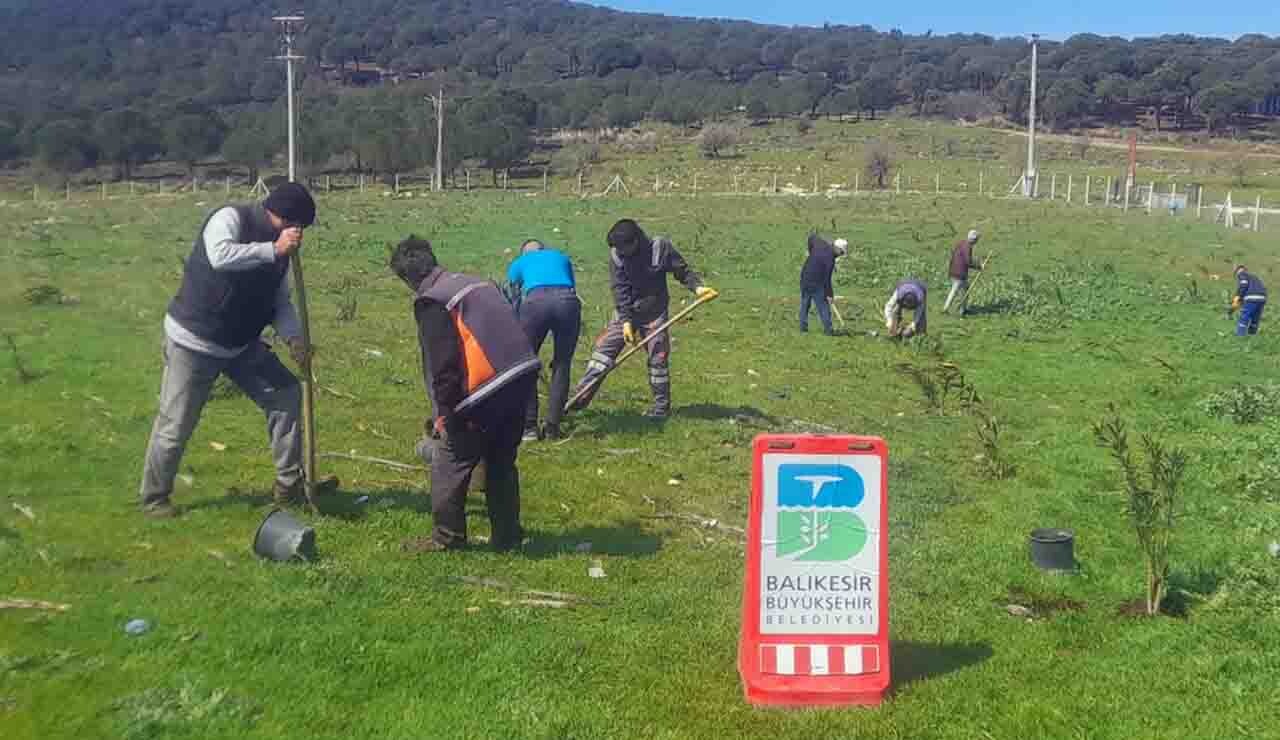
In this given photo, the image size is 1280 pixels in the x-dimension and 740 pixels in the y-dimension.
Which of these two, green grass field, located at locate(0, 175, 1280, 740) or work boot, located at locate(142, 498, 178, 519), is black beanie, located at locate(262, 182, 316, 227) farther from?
work boot, located at locate(142, 498, 178, 519)

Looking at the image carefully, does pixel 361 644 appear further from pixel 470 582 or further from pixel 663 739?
Result: pixel 663 739

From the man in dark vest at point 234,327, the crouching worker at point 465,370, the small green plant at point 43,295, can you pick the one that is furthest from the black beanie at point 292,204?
the small green plant at point 43,295

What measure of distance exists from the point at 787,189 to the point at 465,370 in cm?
5117

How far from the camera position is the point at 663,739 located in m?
5.24

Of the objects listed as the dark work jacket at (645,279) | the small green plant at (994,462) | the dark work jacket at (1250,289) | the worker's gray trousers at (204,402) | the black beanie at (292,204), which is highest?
the black beanie at (292,204)

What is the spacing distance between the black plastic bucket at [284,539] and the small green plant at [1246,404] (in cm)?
964

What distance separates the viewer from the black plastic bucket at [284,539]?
708 centimetres

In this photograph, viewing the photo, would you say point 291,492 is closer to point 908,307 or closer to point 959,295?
point 908,307

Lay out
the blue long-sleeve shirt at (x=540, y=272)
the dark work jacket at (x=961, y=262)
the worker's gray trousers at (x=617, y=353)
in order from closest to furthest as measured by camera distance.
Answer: the blue long-sleeve shirt at (x=540, y=272), the worker's gray trousers at (x=617, y=353), the dark work jacket at (x=961, y=262)

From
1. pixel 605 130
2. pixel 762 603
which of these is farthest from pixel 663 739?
pixel 605 130

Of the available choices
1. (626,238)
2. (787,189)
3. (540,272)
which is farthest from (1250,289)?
(787,189)

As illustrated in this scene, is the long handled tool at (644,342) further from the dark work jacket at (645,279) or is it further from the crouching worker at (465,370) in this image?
the crouching worker at (465,370)

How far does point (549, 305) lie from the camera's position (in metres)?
10.1

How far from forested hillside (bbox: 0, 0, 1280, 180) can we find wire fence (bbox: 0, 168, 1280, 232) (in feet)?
25.0
